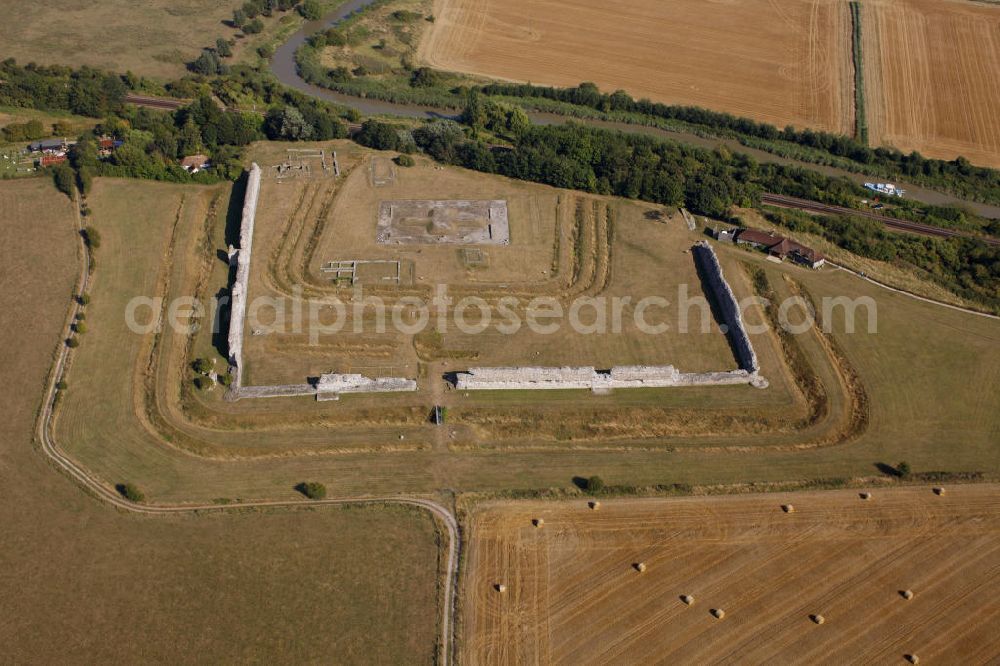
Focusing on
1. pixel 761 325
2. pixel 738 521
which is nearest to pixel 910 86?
pixel 761 325

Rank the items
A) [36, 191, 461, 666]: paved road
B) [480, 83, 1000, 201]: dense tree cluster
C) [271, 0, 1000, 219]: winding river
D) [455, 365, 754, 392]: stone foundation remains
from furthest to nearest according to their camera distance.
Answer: [480, 83, 1000, 201]: dense tree cluster, [271, 0, 1000, 219]: winding river, [455, 365, 754, 392]: stone foundation remains, [36, 191, 461, 666]: paved road

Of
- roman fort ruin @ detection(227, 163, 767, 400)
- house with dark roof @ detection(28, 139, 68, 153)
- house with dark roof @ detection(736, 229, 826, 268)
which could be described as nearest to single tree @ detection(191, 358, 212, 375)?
roman fort ruin @ detection(227, 163, 767, 400)

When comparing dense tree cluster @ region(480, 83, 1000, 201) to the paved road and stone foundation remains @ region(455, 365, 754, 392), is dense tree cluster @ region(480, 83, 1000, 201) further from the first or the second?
the paved road

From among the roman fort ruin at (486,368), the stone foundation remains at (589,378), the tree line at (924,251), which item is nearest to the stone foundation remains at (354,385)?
the roman fort ruin at (486,368)

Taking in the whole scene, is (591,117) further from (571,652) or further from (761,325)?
(571,652)

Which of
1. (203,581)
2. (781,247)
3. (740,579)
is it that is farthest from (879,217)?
(203,581)
